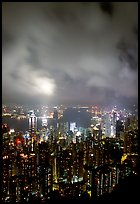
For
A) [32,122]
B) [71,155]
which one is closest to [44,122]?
[32,122]

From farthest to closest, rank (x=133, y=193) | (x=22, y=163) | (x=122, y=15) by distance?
(x=22, y=163) < (x=122, y=15) < (x=133, y=193)

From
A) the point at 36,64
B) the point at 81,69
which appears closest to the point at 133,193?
the point at 81,69

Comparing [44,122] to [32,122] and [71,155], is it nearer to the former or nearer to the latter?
[32,122]

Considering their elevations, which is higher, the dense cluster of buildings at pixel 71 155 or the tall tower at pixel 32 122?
the tall tower at pixel 32 122

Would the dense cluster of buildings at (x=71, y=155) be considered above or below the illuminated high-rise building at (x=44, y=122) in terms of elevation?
below

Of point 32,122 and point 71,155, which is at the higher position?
point 32,122

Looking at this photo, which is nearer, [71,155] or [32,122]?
[32,122]

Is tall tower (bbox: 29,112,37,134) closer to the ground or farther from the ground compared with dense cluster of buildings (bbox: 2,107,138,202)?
farther from the ground

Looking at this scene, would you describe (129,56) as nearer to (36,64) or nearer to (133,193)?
(36,64)
